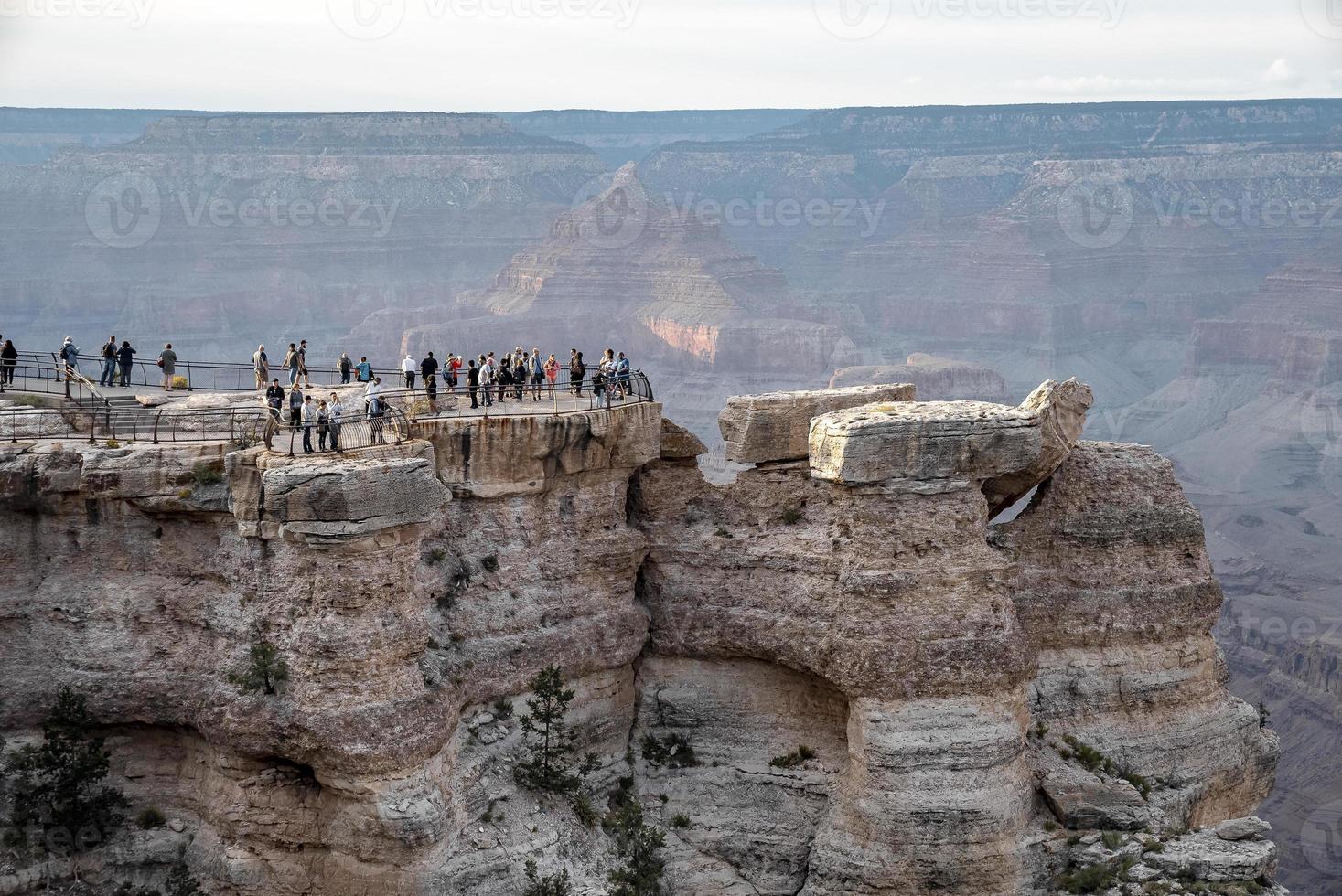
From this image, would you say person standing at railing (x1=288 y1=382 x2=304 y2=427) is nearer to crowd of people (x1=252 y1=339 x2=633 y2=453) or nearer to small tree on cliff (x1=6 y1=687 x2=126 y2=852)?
crowd of people (x1=252 y1=339 x2=633 y2=453)

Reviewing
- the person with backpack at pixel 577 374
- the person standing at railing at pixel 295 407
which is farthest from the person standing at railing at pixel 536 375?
the person standing at railing at pixel 295 407

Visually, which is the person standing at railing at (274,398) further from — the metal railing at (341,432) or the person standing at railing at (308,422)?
the person standing at railing at (308,422)

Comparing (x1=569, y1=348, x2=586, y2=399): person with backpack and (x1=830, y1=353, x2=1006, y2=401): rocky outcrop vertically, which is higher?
(x1=569, y1=348, x2=586, y2=399): person with backpack

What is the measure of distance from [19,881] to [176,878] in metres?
3.15

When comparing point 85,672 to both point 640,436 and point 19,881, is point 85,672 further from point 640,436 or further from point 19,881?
point 640,436

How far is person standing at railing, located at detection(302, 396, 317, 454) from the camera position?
38.9m

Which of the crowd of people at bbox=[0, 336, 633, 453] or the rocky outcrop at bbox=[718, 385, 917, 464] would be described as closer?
the crowd of people at bbox=[0, 336, 633, 453]

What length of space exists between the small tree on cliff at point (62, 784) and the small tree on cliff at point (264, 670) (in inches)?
161

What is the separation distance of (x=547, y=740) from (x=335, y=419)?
828 centimetres

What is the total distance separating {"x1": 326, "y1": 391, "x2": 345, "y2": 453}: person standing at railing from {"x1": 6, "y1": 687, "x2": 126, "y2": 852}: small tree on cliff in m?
7.76
